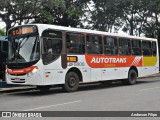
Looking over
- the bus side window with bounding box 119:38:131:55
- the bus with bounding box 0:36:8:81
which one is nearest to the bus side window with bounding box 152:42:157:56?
the bus side window with bounding box 119:38:131:55

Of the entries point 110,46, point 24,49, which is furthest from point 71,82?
point 110,46

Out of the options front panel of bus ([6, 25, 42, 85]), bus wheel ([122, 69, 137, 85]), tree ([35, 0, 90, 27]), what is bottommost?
bus wheel ([122, 69, 137, 85])

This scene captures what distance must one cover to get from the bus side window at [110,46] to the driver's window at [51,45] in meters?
3.70

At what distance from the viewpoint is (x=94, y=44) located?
16703 mm

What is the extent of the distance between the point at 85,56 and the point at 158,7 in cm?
1716

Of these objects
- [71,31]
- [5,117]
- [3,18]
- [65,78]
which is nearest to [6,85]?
[65,78]

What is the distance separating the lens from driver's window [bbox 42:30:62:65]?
45.7 ft

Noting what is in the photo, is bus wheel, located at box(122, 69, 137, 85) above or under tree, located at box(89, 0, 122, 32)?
under

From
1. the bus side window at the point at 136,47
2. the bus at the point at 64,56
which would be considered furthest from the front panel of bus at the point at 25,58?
the bus side window at the point at 136,47

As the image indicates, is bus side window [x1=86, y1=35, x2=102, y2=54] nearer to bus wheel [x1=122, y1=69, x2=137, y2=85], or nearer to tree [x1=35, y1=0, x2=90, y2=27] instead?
bus wheel [x1=122, y1=69, x2=137, y2=85]

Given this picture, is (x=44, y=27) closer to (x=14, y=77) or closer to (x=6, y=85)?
(x=14, y=77)

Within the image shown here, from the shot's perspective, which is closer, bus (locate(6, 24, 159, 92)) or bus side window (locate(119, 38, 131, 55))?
bus (locate(6, 24, 159, 92))

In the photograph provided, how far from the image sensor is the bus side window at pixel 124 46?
61.7 feet

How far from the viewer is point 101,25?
3278cm
